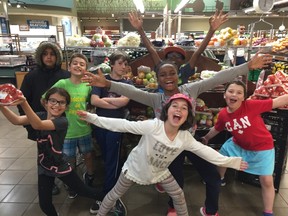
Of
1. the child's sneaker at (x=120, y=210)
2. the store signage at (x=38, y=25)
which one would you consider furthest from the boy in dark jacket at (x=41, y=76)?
the store signage at (x=38, y=25)

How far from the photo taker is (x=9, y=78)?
24.3 feet

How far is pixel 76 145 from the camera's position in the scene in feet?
8.11

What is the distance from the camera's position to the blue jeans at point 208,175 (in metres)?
Answer: 2.13

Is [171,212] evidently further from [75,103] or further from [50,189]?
[75,103]

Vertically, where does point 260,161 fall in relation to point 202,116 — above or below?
below

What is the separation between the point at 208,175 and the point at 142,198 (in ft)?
2.91

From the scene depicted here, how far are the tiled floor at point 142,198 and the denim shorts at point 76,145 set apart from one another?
0.56 m

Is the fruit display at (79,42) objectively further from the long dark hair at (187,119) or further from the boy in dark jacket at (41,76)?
the long dark hair at (187,119)

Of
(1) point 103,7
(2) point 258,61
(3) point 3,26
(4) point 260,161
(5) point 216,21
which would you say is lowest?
(4) point 260,161

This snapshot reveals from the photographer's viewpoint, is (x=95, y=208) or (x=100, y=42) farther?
(x=100, y=42)

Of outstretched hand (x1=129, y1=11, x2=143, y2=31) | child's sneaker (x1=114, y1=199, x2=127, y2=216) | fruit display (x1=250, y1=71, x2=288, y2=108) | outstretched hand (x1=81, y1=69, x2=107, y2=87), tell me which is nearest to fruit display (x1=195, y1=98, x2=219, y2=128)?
fruit display (x1=250, y1=71, x2=288, y2=108)

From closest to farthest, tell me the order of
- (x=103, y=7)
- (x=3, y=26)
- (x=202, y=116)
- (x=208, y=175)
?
(x=208, y=175) → (x=202, y=116) → (x=3, y=26) → (x=103, y=7)

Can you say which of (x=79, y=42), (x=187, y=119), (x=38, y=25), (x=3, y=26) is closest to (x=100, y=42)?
(x=79, y=42)

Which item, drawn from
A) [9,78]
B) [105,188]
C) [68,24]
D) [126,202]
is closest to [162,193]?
[126,202]
